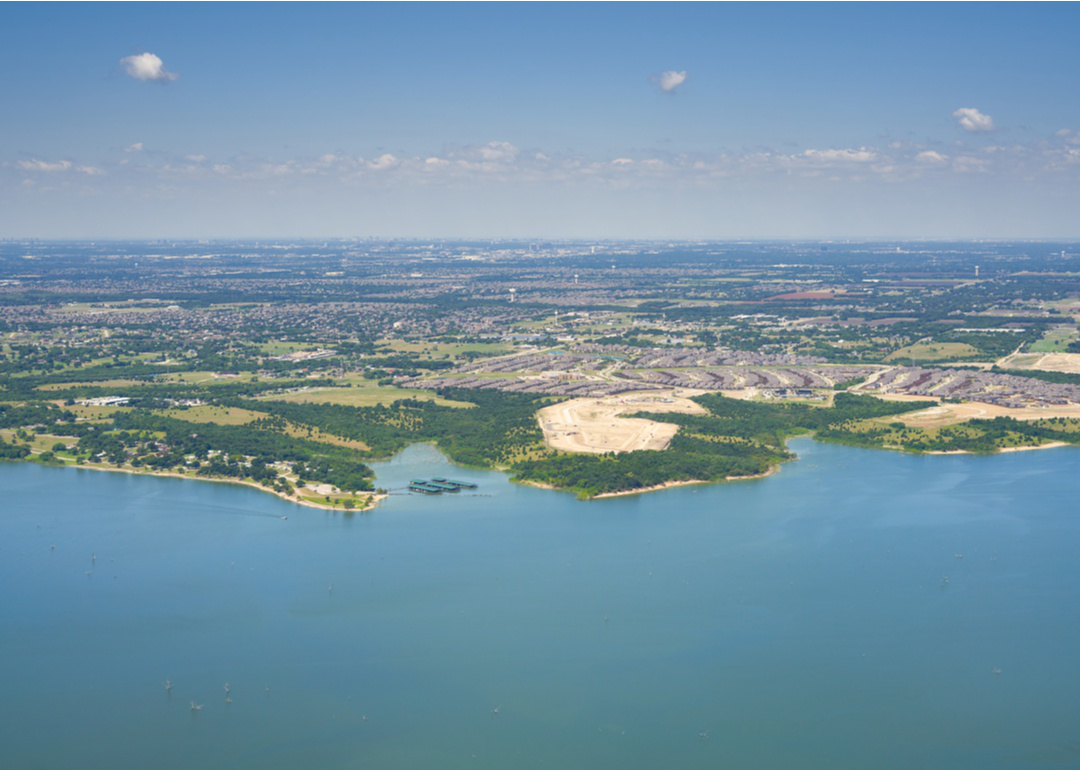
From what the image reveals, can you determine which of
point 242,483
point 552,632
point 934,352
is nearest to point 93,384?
point 242,483

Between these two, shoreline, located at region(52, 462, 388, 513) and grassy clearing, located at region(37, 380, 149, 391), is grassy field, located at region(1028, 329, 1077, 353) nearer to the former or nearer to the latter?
shoreline, located at region(52, 462, 388, 513)

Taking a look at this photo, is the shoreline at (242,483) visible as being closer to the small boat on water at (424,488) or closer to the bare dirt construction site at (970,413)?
the small boat on water at (424,488)

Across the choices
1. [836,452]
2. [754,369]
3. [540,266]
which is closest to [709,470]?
[836,452]

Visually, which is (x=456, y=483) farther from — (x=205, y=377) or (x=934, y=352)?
(x=934, y=352)

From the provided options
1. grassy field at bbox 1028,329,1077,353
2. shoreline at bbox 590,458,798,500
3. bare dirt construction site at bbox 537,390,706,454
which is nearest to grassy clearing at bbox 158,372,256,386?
bare dirt construction site at bbox 537,390,706,454

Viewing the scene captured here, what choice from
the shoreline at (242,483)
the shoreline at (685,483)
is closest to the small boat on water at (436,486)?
the shoreline at (242,483)

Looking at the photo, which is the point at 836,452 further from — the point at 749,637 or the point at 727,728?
the point at 727,728
